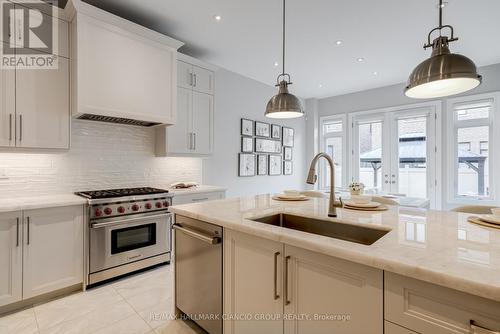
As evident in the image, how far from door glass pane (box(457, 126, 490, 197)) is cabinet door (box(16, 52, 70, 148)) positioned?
231 inches

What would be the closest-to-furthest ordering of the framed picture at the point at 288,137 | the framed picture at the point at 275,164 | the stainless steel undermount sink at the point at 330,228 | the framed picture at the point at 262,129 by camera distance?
the stainless steel undermount sink at the point at 330,228
the framed picture at the point at 262,129
the framed picture at the point at 275,164
the framed picture at the point at 288,137

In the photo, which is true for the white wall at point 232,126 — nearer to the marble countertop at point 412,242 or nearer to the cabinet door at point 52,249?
the cabinet door at point 52,249

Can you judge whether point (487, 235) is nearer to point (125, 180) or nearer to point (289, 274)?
point (289, 274)

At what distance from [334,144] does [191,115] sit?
3.87 meters

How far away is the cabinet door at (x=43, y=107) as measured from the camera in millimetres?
2195

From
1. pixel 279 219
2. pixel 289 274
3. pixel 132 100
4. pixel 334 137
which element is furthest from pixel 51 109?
pixel 334 137

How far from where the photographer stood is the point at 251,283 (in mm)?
1400

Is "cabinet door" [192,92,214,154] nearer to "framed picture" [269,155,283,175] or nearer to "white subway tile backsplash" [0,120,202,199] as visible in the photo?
"white subway tile backsplash" [0,120,202,199]

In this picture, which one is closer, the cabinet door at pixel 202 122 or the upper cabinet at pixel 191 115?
the upper cabinet at pixel 191 115

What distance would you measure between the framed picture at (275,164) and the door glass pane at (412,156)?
7.96ft

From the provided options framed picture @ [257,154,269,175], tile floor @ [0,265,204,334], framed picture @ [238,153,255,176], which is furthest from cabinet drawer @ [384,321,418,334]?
framed picture @ [257,154,269,175]

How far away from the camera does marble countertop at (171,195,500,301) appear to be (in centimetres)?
79

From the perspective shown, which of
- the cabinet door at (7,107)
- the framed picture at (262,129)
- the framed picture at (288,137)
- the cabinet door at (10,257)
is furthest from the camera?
the framed picture at (288,137)

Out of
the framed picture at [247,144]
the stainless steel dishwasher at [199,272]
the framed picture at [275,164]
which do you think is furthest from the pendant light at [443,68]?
the framed picture at [275,164]
